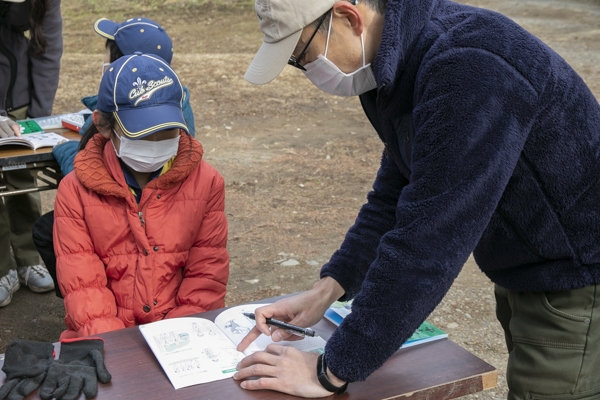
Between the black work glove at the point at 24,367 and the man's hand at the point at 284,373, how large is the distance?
0.47 metres

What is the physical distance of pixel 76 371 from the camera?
177 cm

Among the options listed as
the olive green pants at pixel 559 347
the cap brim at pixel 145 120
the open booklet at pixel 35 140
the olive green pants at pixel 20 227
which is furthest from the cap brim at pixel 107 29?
the olive green pants at pixel 559 347

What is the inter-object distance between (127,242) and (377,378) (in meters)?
1.23

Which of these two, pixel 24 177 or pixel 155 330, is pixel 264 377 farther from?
pixel 24 177

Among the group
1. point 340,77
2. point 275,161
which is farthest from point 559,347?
point 275,161

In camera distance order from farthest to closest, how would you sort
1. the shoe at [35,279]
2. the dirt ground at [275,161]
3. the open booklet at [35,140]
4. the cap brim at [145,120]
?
the shoe at [35,279] < the dirt ground at [275,161] < the open booklet at [35,140] < the cap brim at [145,120]

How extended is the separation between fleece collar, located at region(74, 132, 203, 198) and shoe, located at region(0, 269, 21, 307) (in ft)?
6.22

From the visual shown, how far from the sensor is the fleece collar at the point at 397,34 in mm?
1554

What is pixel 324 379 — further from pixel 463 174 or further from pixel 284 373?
pixel 463 174

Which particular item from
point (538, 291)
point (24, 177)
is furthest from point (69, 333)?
point (24, 177)

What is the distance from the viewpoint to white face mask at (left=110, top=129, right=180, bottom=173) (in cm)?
266

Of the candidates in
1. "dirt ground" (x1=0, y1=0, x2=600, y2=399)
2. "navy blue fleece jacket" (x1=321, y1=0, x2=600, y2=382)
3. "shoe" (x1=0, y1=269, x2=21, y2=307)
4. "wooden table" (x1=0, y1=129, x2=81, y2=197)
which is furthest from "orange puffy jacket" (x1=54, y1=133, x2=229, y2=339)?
"shoe" (x1=0, y1=269, x2=21, y2=307)

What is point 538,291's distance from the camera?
1765mm

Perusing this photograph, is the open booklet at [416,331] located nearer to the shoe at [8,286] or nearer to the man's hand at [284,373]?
the man's hand at [284,373]
